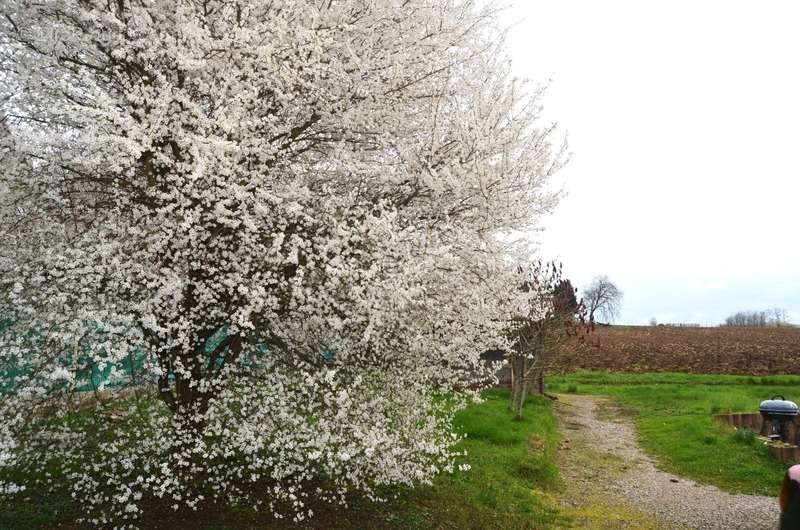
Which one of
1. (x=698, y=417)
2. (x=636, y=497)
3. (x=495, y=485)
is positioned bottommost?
(x=636, y=497)

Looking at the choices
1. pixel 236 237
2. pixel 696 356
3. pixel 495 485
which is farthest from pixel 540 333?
pixel 696 356

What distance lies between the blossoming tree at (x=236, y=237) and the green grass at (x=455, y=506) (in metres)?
0.40

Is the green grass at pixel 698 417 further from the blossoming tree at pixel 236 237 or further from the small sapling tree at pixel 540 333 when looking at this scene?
the blossoming tree at pixel 236 237

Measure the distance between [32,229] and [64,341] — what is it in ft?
6.12

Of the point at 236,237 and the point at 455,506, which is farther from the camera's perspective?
the point at 455,506

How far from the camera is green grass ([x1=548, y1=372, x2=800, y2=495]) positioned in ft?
39.9

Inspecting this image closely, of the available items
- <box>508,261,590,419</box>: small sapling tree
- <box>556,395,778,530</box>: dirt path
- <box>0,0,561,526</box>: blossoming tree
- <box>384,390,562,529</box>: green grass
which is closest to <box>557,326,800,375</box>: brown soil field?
<box>508,261,590,419</box>: small sapling tree

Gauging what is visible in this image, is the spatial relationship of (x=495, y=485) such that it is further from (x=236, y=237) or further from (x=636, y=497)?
(x=236, y=237)

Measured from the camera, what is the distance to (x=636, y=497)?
10820mm

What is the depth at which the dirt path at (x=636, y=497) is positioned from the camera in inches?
368

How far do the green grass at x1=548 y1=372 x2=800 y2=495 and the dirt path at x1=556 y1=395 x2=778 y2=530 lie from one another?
0.59m

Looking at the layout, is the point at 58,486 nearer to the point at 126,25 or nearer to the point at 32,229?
the point at 32,229

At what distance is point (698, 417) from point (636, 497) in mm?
8190

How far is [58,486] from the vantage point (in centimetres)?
812
